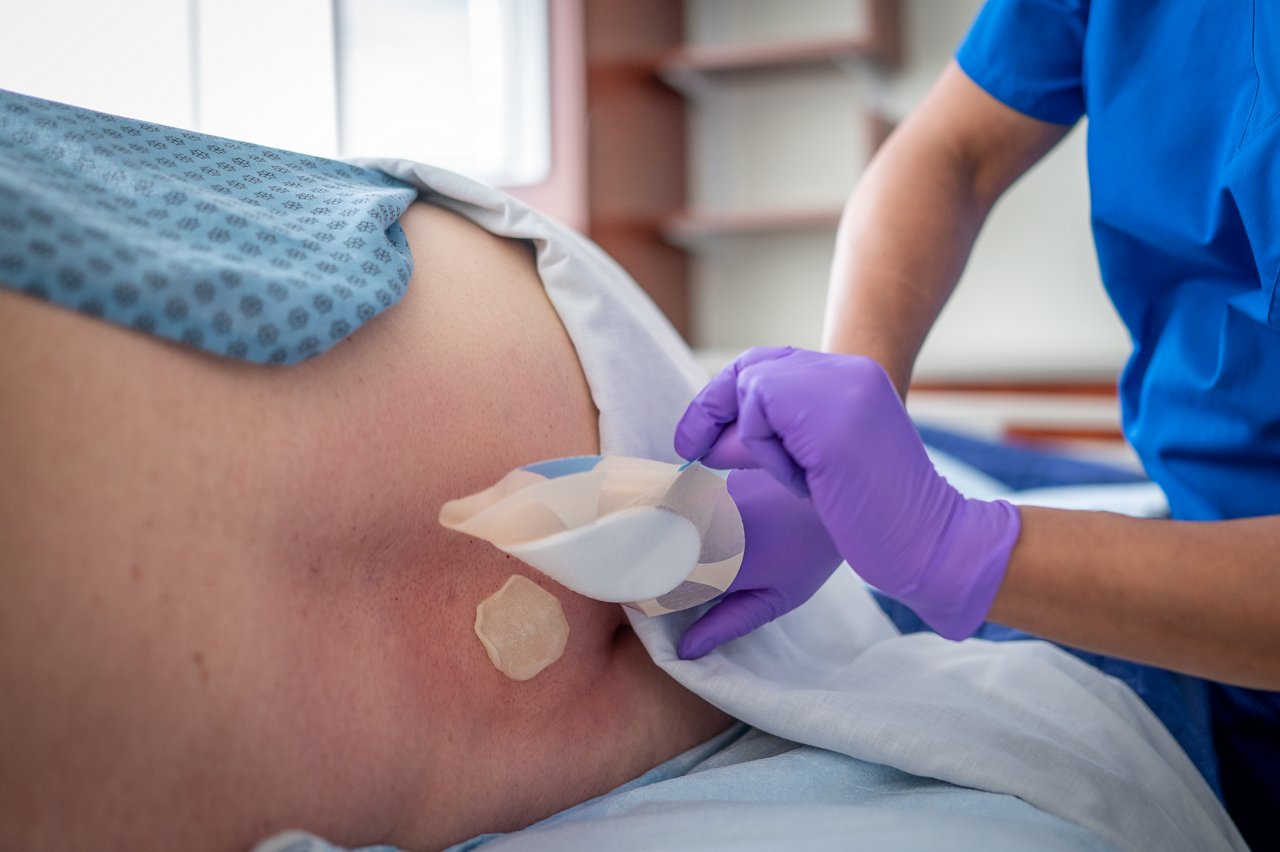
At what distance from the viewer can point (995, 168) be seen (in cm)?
112

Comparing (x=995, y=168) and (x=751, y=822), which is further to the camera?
(x=995, y=168)

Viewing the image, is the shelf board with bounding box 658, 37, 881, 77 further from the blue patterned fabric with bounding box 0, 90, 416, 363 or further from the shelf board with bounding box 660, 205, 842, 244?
the blue patterned fabric with bounding box 0, 90, 416, 363

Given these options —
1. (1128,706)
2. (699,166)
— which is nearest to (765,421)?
(1128,706)

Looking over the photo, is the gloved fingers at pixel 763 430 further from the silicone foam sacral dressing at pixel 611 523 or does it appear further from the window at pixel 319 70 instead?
the window at pixel 319 70

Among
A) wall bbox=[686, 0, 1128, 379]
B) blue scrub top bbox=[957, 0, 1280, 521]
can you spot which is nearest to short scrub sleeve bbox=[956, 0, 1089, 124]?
blue scrub top bbox=[957, 0, 1280, 521]

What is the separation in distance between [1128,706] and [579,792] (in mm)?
460

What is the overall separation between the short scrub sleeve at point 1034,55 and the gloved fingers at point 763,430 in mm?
593

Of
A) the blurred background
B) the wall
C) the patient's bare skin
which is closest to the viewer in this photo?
the patient's bare skin

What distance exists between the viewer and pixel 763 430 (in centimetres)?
63

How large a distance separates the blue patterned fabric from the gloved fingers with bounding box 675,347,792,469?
0.70 ft

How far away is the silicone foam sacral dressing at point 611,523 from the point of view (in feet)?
1.99

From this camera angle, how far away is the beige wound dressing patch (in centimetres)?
68

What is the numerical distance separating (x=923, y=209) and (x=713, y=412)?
0.52 metres

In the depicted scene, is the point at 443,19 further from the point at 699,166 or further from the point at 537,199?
the point at 699,166
